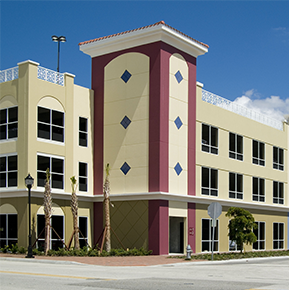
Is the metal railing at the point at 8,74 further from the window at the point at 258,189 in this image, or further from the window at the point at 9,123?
the window at the point at 258,189

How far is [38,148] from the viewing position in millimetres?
28422

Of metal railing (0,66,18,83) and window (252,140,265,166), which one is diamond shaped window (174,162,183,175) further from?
metal railing (0,66,18,83)

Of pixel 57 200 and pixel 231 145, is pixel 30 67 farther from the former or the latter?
pixel 231 145

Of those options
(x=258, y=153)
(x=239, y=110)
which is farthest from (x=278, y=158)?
(x=239, y=110)

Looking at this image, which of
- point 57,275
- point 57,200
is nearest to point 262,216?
point 57,200

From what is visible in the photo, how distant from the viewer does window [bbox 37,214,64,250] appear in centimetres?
2780

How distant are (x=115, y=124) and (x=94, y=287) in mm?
20605

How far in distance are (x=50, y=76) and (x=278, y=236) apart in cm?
2548

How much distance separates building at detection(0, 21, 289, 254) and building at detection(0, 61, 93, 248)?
7 centimetres

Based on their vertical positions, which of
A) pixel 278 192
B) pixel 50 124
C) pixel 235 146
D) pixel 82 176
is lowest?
pixel 278 192

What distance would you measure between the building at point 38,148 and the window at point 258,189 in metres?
15.4

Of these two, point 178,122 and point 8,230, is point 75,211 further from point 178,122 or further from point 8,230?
point 178,122

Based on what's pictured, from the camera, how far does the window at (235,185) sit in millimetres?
37094

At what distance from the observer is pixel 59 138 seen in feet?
98.2
